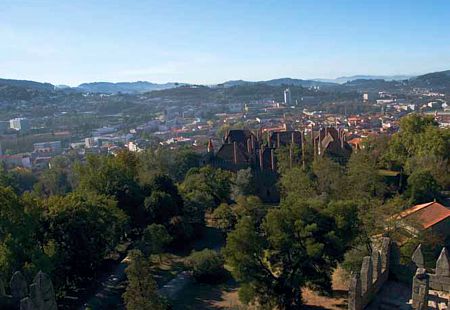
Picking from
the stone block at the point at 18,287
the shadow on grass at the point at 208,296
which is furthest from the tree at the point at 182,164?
the stone block at the point at 18,287

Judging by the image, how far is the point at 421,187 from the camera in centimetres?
3209

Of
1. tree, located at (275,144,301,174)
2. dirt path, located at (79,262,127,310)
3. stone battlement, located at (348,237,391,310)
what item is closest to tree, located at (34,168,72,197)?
tree, located at (275,144,301,174)

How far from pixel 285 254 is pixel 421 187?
17.5 m

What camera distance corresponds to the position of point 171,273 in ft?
83.3

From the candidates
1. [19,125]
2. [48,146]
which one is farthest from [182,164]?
[19,125]

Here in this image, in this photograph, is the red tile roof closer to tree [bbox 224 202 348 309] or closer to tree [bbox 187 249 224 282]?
tree [bbox 224 202 348 309]

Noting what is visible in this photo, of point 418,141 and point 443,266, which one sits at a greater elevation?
point 418,141

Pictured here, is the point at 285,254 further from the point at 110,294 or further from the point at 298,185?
the point at 298,185

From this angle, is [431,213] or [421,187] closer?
[431,213]

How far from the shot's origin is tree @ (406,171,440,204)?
31984 millimetres

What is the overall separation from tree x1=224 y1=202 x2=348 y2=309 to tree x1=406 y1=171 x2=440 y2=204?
50.2ft

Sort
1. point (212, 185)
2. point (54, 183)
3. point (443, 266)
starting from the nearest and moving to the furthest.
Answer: point (443, 266), point (212, 185), point (54, 183)

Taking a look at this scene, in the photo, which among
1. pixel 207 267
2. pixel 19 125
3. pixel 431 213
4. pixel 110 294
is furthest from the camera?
pixel 19 125

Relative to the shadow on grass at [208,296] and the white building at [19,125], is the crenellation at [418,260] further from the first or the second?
the white building at [19,125]
